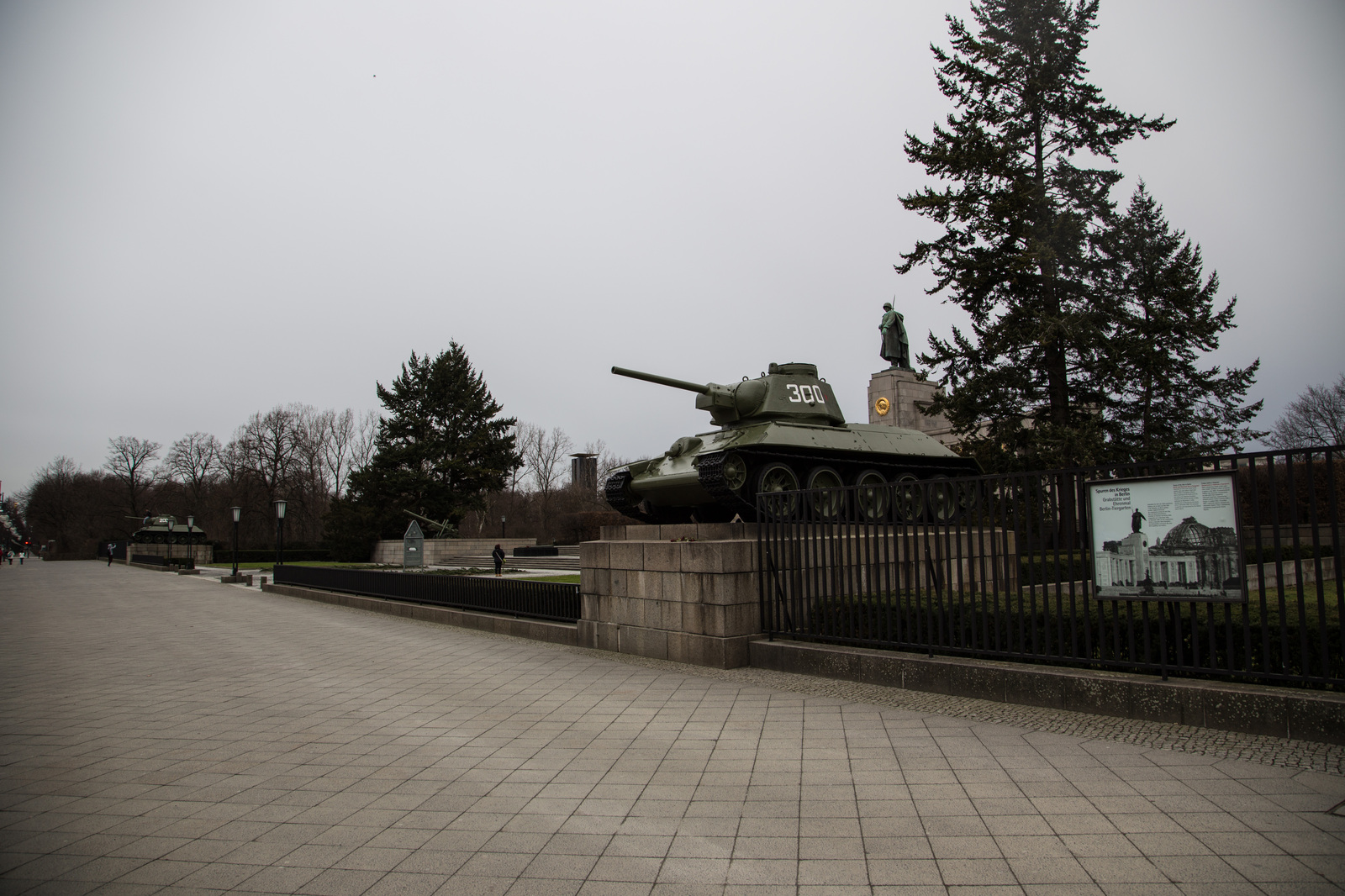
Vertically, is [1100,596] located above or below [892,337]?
below

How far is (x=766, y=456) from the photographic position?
1298 cm

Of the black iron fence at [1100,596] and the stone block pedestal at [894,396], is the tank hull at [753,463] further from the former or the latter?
the stone block pedestal at [894,396]

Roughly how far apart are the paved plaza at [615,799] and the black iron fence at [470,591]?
3.70 m

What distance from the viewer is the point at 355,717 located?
641 centimetres

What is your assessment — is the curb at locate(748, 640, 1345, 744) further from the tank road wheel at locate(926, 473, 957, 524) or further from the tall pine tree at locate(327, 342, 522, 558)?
the tall pine tree at locate(327, 342, 522, 558)

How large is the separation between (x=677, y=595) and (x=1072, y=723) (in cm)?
436

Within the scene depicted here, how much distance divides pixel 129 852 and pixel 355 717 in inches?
109

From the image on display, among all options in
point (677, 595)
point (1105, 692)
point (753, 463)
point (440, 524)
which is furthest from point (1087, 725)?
point (440, 524)

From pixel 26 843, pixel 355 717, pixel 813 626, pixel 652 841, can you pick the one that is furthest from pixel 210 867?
pixel 813 626

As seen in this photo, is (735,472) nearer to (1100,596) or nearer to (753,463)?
(753,463)

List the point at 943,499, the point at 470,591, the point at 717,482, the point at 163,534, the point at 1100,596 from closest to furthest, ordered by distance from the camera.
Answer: the point at 1100,596 < the point at 943,499 < the point at 717,482 < the point at 470,591 < the point at 163,534

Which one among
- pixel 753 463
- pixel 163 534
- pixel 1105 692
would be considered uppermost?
pixel 753 463

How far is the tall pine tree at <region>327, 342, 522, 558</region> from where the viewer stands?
40531 mm

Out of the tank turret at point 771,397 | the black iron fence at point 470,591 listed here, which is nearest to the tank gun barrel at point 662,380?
the tank turret at point 771,397
